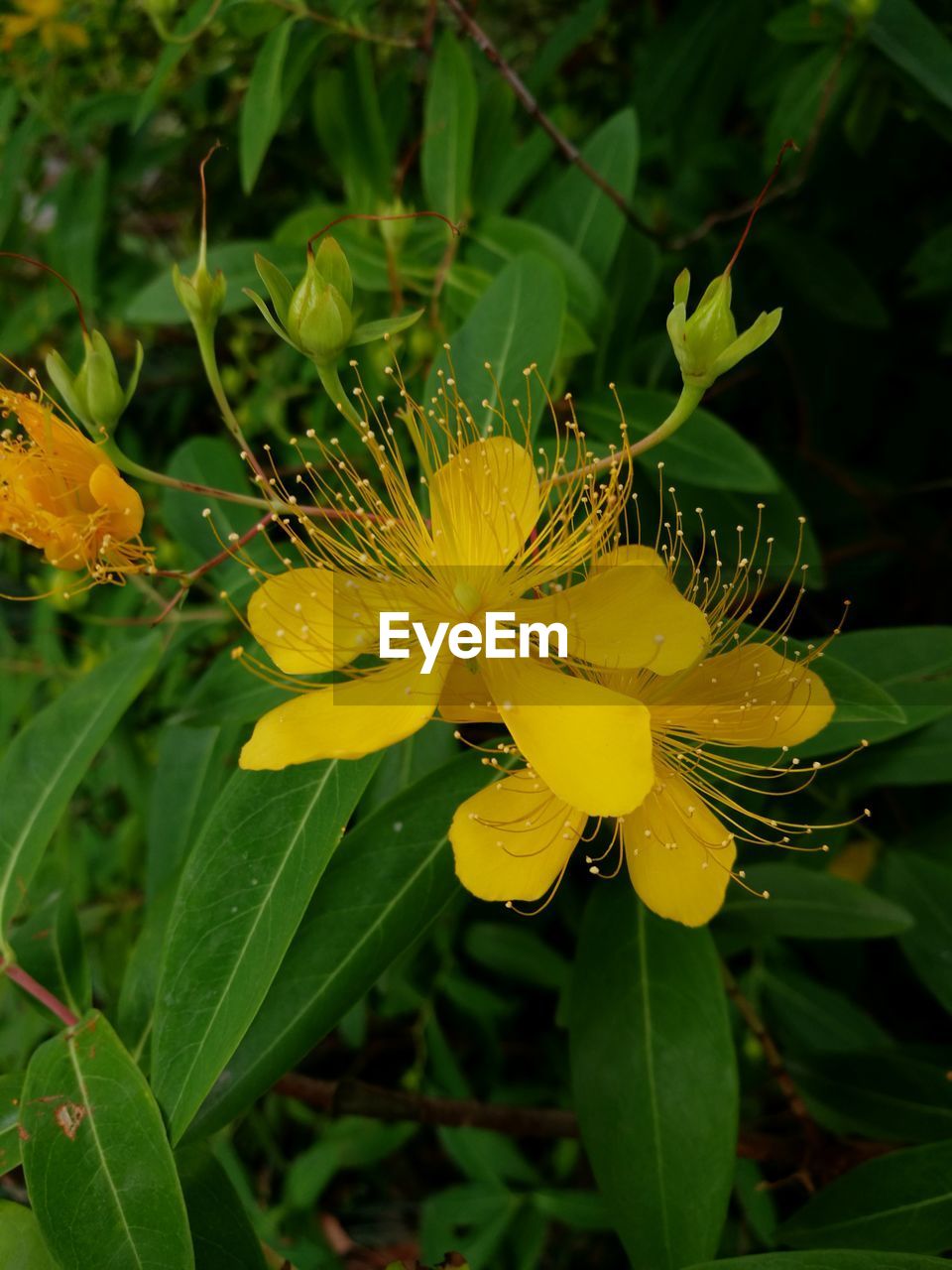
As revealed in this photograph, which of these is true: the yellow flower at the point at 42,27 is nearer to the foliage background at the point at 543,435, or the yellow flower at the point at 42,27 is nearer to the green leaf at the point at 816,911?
the foliage background at the point at 543,435

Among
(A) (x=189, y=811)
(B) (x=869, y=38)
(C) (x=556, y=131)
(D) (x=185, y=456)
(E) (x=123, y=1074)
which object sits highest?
(B) (x=869, y=38)

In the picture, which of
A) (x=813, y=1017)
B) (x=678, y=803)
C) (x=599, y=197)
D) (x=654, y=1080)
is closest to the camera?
(x=678, y=803)

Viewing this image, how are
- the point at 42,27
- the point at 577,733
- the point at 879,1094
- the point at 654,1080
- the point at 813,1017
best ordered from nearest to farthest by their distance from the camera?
the point at 577,733
the point at 654,1080
the point at 879,1094
the point at 813,1017
the point at 42,27

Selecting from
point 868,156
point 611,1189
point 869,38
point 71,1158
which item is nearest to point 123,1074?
point 71,1158

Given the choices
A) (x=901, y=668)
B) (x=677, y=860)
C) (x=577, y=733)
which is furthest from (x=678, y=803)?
(x=901, y=668)

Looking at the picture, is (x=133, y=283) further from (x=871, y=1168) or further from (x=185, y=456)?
(x=871, y=1168)

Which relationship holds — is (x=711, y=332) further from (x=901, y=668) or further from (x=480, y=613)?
(x=901, y=668)

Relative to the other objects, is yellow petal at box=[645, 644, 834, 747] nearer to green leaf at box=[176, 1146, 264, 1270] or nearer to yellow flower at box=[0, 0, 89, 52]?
green leaf at box=[176, 1146, 264, 1270]
